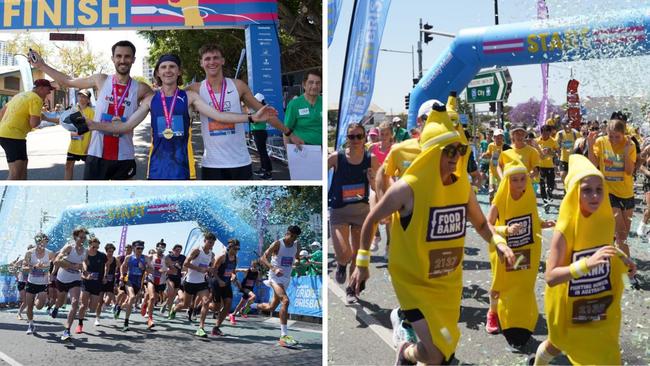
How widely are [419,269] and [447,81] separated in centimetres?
1031

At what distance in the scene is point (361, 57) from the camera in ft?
34.0

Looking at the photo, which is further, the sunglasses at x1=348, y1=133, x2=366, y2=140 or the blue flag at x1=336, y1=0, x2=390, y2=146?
the blue flag at x1=336, y1=0, x2=390, y2=146

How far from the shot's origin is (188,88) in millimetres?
5551

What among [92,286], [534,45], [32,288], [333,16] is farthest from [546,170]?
[32,288]

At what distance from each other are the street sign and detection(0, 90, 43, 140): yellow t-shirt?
34.1 ft

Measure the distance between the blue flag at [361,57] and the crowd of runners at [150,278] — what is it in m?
2.49

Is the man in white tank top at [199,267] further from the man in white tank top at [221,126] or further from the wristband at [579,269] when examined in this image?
the wristband at [579,269]

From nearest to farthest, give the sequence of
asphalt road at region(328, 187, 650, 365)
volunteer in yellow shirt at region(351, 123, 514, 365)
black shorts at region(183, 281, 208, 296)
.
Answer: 1. volunteer in yellow shirt at region(351, 123, 514, 365)
2. asphalt road at region(328, 187, 650, 365)
3. black shorts at region(183, 281, 208, 296)

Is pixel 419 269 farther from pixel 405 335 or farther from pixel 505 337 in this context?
pixel 505 337

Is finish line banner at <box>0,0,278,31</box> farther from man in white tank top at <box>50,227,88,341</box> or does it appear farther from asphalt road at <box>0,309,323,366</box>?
asphalt road at <box>0,309,323,366</box>

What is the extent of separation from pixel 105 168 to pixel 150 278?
5514mm

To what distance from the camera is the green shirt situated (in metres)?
7.25

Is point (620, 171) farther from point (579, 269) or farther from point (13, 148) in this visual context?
point (13, 148)

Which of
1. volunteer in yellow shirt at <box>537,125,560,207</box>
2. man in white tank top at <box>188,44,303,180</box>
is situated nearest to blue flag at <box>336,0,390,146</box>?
man in white tank top at <box>188,44,303,180</box>
